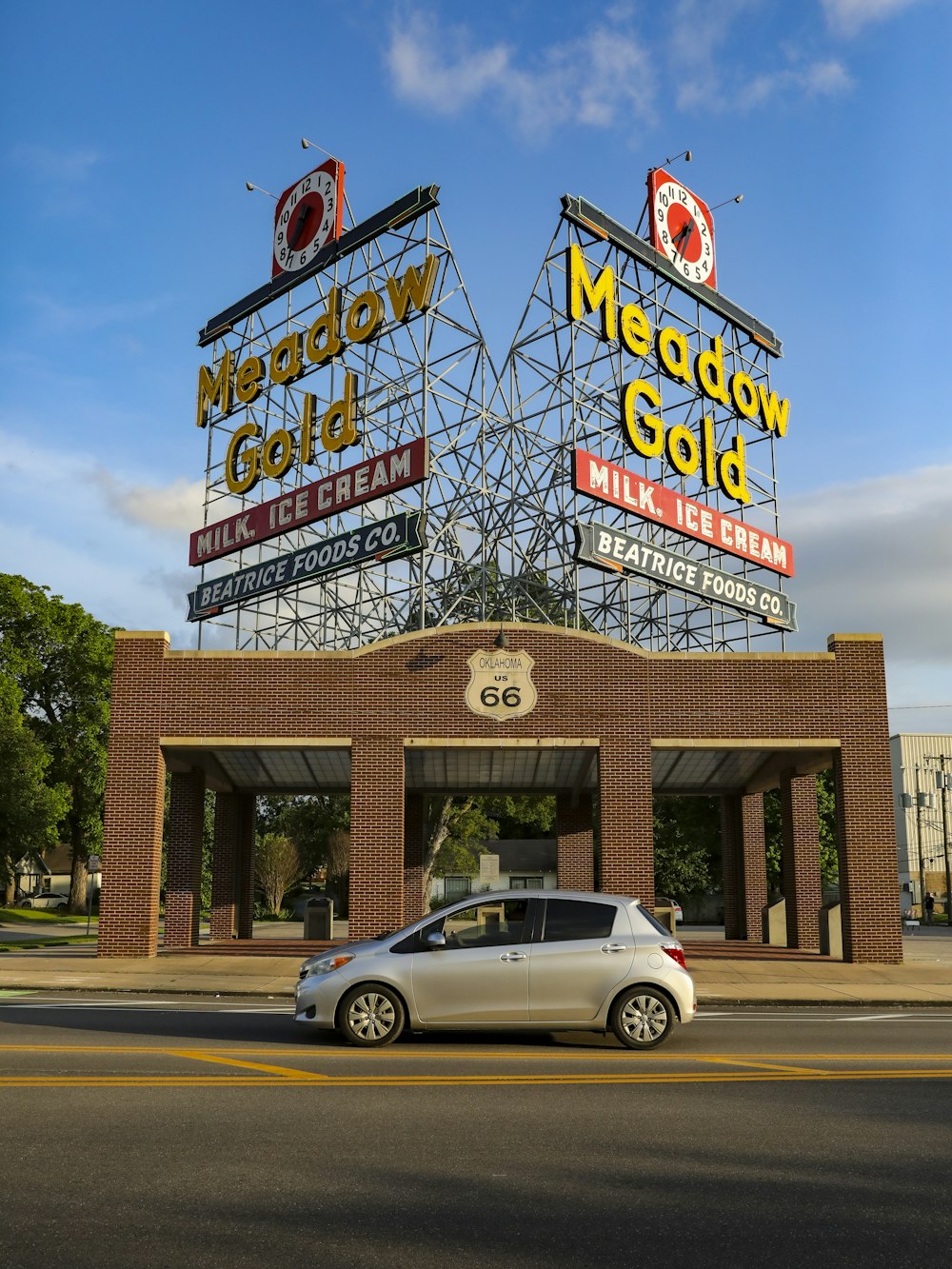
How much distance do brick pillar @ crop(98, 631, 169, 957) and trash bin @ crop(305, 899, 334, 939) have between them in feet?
15.3

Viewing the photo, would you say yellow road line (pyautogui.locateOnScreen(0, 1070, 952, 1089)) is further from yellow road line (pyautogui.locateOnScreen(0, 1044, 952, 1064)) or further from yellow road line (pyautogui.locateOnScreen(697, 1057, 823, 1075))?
yellow road line (pyautogui.locateOnScreen(0, 1044, 952, 1064))

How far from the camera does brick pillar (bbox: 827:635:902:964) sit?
77.9 feet

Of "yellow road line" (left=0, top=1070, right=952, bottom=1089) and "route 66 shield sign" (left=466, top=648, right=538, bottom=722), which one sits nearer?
"yellow road line" (left=0, top=1070, right=952, bottom=1089)

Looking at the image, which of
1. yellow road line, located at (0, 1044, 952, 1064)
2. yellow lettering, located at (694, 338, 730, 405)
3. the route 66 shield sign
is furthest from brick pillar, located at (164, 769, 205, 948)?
yellow lettering, located at (694, 338, 730, 405)

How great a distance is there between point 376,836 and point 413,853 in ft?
23.8

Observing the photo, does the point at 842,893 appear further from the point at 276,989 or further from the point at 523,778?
the point at 276,989

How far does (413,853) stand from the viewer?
3070 centimetres

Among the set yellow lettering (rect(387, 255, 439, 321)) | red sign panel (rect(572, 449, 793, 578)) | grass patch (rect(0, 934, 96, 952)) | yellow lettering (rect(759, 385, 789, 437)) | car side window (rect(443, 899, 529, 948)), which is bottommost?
grass patch (rect(0, 934, 96, 952))

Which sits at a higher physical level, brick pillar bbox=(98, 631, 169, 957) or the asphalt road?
brick pillar bbox=(98, 631, 169, 957)

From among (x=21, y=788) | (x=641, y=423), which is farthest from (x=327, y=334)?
(x=21, y=788)

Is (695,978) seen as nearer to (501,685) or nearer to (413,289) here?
(501,685)

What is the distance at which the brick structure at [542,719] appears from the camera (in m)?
23.8

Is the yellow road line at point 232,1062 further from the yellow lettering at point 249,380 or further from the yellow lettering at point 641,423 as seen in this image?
the yellow lettering at point 249,380

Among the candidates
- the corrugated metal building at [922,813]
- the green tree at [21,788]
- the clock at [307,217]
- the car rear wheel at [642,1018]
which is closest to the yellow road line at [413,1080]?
the car rear wheel at [642,1018]
